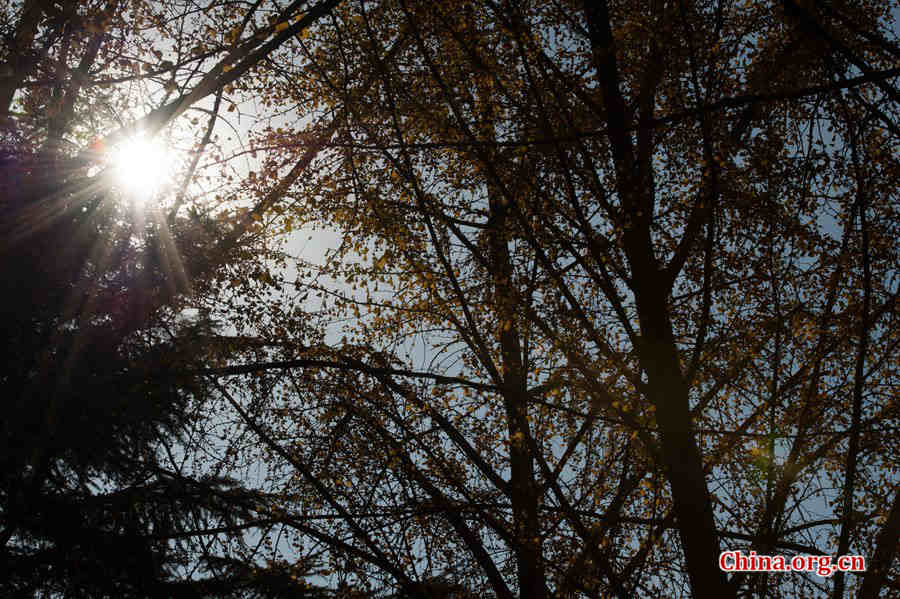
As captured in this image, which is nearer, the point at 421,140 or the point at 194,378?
the point at 194,378

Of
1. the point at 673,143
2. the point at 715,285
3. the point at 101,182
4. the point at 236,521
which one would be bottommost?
the point at 236,521

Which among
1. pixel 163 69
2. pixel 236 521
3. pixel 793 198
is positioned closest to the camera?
pixel 163 69

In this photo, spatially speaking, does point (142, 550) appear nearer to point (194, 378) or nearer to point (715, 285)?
point (194, 378)

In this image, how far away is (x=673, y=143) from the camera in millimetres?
6414

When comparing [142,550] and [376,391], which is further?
[376,391]

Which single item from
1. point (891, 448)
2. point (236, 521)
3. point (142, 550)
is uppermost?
point (891, 448)

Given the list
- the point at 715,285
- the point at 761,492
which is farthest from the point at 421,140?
the point at 761,492

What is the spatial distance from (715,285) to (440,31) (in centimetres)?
445

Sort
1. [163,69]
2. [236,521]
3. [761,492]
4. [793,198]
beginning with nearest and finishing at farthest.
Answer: [163,69], [793,198], [761,492], [236,521]

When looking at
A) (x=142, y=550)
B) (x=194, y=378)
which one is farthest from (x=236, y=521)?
(x=194, y=378)

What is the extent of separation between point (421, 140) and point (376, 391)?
307 centimetres

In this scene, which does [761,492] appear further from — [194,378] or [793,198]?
[194,378]

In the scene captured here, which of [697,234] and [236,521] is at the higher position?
[697,234]

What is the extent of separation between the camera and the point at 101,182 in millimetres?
5820
